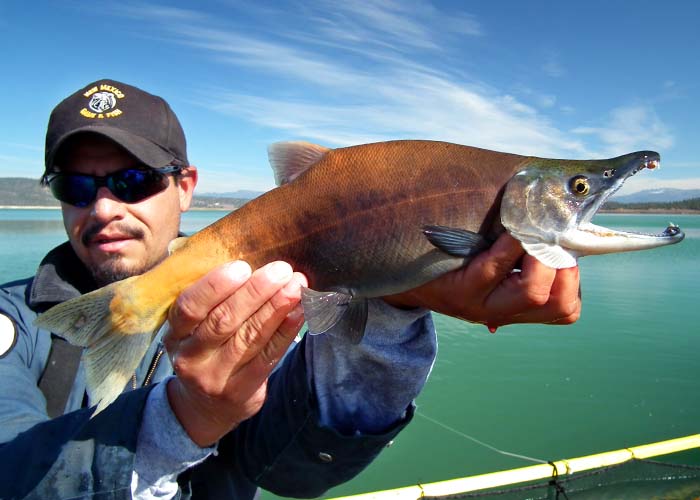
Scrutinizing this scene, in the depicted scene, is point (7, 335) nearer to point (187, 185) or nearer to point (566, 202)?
point (187, 185)

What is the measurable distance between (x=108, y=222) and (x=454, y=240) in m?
2.48

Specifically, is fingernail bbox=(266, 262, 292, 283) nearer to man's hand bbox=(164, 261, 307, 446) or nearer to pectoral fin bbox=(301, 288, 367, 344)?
man's hand bbox=(164, 261, 307, 446)

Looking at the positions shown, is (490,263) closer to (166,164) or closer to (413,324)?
(413,324)

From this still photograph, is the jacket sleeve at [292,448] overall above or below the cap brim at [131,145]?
below

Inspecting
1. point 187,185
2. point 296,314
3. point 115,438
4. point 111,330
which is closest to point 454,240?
point 296,314

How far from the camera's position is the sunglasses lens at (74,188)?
11.6 feet

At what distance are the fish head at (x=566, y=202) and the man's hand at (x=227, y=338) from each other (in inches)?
41.1

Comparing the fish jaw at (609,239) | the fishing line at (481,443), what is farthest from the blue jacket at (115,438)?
the fishing line at (481,443)

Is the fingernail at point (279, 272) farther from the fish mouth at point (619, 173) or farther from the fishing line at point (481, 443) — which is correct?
the fishing line at point (481, 443)

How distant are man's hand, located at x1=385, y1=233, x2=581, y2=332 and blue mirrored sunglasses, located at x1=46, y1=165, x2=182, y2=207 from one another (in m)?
2.33

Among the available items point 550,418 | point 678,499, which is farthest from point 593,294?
point 678,499

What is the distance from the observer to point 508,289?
218 cm

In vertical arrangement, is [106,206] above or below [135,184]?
below

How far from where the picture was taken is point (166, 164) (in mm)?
3721
